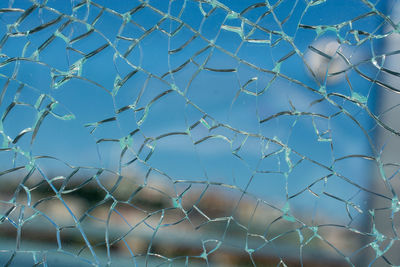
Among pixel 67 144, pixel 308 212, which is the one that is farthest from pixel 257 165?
pixel 67 144

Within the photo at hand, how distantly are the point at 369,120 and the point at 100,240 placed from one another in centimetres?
58

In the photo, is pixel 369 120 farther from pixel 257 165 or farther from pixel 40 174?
pixel 40 174

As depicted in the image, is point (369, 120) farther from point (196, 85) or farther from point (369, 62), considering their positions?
point (196, 85)

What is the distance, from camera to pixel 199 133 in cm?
80

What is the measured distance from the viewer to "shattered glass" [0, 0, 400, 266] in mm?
777

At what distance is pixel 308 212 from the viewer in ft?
2.63

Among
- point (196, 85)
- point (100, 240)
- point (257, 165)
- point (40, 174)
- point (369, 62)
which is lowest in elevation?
point (100, 240)

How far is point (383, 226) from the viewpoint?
2.68 feet

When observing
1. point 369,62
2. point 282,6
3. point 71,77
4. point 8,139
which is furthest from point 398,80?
point 8,139

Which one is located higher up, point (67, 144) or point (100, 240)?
point (67, 144)

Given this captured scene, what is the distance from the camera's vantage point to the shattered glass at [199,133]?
0.78 m

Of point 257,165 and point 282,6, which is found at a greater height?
point 282,6

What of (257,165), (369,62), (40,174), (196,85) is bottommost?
(40,174)

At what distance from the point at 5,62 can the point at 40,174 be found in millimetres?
228
